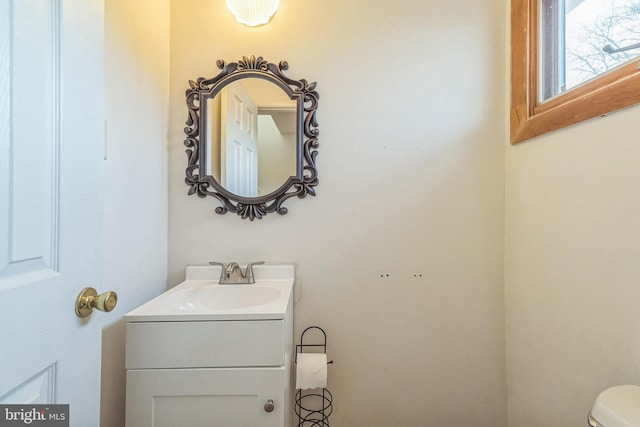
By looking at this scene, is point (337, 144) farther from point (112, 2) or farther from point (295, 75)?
point (112, 2)

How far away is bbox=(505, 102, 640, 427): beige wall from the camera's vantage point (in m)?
0.83

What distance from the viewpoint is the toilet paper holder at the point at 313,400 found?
133 cm

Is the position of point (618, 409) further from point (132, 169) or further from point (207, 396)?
point (132, 169)

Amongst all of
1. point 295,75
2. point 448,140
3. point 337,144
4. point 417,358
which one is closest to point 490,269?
point 417,358

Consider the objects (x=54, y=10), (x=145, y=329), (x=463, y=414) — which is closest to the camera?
(x=54, y=10)

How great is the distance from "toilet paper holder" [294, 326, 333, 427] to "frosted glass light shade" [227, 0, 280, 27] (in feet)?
4.80

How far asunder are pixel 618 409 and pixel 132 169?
1.60 m

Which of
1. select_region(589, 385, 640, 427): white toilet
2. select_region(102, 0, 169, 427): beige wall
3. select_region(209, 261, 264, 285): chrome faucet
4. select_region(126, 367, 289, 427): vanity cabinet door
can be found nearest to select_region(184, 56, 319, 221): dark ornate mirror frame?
select_region(102, 0, 169, 427): beige wall

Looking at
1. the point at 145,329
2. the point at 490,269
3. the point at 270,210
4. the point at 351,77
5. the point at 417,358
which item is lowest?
the point at 417,358

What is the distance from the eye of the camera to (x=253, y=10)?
1297 millimetres

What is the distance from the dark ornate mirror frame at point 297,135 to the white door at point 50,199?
682mm

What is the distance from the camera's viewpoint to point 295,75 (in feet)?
Answer: 4.49

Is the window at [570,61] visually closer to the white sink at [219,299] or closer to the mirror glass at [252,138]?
the mirror glass at [252,138]

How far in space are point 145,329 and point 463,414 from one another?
1429 millimetres
